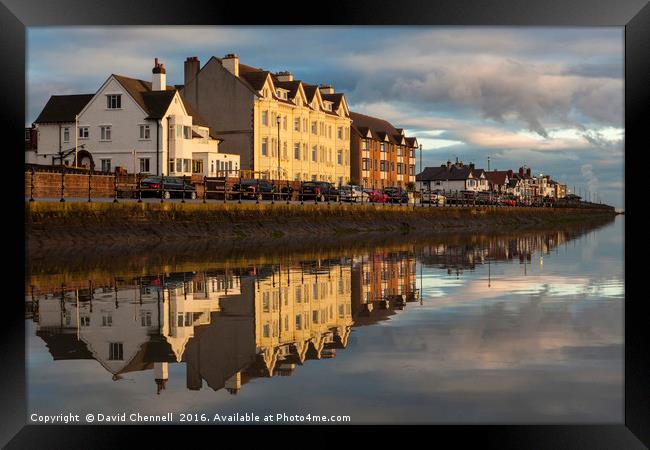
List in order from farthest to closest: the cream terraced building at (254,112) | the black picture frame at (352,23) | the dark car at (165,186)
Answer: the cream terraced building at (254,112), the dark car at (165,186), the black picture frame at (352,23)

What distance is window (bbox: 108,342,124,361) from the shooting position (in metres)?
9.13

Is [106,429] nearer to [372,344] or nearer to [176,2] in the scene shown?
[176,2]

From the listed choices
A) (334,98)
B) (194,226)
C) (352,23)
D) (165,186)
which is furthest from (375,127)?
(352,23)

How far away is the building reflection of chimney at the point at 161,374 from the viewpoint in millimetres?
7496

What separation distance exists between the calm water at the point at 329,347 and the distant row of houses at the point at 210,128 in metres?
45.0

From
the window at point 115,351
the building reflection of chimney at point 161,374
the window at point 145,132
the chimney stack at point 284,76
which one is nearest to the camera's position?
the building reflection of chimney at point 161,374

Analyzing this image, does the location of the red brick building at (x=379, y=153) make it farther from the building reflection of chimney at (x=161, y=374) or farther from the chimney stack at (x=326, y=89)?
the building reflection of chimney at (x=161, y=374)

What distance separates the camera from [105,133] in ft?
220

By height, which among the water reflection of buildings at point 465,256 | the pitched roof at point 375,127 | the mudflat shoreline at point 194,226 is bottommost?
the water reflection of buildings at point 465,256

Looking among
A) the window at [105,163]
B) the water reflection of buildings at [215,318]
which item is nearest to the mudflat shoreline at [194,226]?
the water reflection of buildings at [215,318]

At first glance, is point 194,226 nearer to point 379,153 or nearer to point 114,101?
point 114,101

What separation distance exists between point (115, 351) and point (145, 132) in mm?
58357

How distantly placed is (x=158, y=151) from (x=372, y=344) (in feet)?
190

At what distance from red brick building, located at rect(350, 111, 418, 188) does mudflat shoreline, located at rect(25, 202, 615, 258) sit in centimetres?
4626
